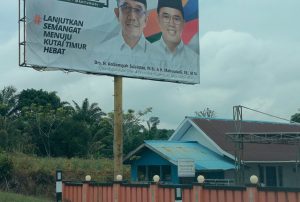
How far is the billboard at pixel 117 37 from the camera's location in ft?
63.0

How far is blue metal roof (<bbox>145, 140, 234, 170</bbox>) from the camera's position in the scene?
2408 centimetres

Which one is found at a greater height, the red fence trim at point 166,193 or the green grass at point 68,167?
the green grass at point 68,167

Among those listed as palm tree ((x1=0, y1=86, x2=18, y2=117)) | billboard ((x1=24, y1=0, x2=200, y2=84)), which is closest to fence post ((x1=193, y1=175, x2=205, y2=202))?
billboard ((x1=24, y1=0, x2=200, y2=84))

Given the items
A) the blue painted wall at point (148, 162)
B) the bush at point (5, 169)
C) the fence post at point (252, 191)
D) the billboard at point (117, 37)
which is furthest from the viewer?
the blue painted wall at point (148, 162)

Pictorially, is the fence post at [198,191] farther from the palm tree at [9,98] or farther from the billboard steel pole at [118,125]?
the palm tree at [9,98]

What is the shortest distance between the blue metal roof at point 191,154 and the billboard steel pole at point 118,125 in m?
3.04

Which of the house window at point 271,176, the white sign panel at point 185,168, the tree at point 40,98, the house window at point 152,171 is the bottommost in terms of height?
the house window at point 271,176

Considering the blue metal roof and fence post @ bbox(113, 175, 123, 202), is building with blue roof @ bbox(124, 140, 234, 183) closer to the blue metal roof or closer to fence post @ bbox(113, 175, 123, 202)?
the blue metal roof

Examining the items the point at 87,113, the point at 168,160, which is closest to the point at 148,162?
the point at 168,160

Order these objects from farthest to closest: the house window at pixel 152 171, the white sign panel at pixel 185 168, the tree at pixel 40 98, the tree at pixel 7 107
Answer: the tree at pixel 40 98 < the tree at pixel 7 107 < the house window at pixel 152 171 < the white sign panel at pixel 185 168

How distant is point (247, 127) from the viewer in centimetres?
2983

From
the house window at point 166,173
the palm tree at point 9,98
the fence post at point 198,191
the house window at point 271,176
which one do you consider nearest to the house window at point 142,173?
the house window at point 166,173

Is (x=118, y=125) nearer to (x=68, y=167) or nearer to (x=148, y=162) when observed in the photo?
(x=68, y=167)

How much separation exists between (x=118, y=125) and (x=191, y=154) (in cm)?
554
